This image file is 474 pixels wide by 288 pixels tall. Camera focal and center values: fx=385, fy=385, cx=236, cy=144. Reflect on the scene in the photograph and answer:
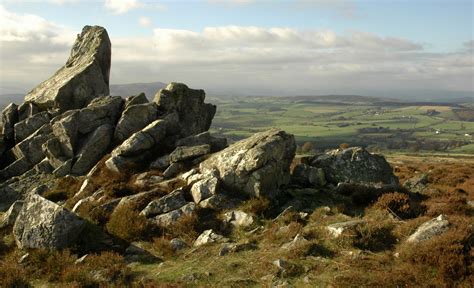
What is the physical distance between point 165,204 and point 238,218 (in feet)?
13.2

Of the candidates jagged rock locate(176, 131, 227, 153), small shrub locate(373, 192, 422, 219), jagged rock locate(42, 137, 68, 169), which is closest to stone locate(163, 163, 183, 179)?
jagged rock locate(176, 131, 227, 153)

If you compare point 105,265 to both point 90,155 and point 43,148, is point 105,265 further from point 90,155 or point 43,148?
point 43,148

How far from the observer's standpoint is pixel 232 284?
12805 mm

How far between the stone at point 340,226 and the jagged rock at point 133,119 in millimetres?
19022

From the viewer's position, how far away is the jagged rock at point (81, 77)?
120ft

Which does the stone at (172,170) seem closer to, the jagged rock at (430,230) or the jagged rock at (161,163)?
the jagged rock at (161,163)

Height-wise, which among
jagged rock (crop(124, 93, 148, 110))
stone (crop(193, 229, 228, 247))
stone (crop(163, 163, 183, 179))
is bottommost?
stone (crop(193, 229, 228, 247))

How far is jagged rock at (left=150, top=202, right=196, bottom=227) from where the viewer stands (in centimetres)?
1867

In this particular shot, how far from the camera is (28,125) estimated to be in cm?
3425

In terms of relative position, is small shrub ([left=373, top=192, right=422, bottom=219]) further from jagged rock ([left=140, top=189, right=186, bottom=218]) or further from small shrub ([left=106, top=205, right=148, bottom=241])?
small shrub ([left=106, top=205, right=148, bottom=241])

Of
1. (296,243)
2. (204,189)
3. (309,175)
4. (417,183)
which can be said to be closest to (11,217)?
(204,189)

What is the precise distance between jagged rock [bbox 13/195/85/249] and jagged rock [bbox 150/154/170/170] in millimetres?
9181

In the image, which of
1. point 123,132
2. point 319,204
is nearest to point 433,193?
point 319,204

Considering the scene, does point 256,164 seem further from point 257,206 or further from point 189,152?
point 189,152
